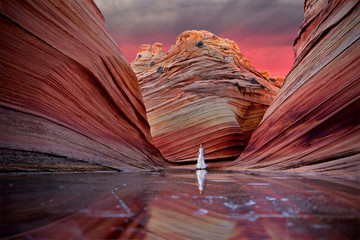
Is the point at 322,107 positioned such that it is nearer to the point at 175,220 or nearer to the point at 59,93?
the point at 59,93

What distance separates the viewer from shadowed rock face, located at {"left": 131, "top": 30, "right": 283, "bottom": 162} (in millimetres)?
12242

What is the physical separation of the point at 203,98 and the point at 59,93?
986 centimetres

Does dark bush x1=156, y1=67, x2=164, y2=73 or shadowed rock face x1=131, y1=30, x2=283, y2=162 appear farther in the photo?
dark bush x1=156, y1=67, x2=164, y2=73

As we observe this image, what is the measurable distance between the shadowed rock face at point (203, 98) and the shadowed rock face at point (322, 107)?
11.9ft

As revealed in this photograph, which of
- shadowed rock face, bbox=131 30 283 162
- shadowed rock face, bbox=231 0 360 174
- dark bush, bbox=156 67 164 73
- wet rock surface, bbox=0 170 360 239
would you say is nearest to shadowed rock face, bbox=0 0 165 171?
wet rock surface, bbox=0 170 360 239

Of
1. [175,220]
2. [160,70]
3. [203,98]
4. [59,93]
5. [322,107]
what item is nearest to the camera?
[175,220]

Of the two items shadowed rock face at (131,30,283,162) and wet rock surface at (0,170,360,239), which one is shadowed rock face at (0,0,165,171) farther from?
shadowed rock face at (131,30,283,162)

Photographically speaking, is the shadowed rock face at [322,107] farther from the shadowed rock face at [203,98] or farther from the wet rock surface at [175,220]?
the shadowed rock face at [203,98]

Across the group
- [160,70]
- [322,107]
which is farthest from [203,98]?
[322,107]

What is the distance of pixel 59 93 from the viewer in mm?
4297

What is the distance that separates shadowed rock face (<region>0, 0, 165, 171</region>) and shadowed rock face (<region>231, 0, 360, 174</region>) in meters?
3.79

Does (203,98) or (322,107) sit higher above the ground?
(203,98)

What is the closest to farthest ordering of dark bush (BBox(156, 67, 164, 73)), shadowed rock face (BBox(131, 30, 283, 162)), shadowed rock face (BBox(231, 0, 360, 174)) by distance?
shadowed rock face (BBox(231, 0, 360, 174))
shadowed rock face (BBox(131, 30, 283, 162))
dark bush (BBox(156, 67, 164, 73))

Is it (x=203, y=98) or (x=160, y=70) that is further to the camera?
(x=160, y=70)
